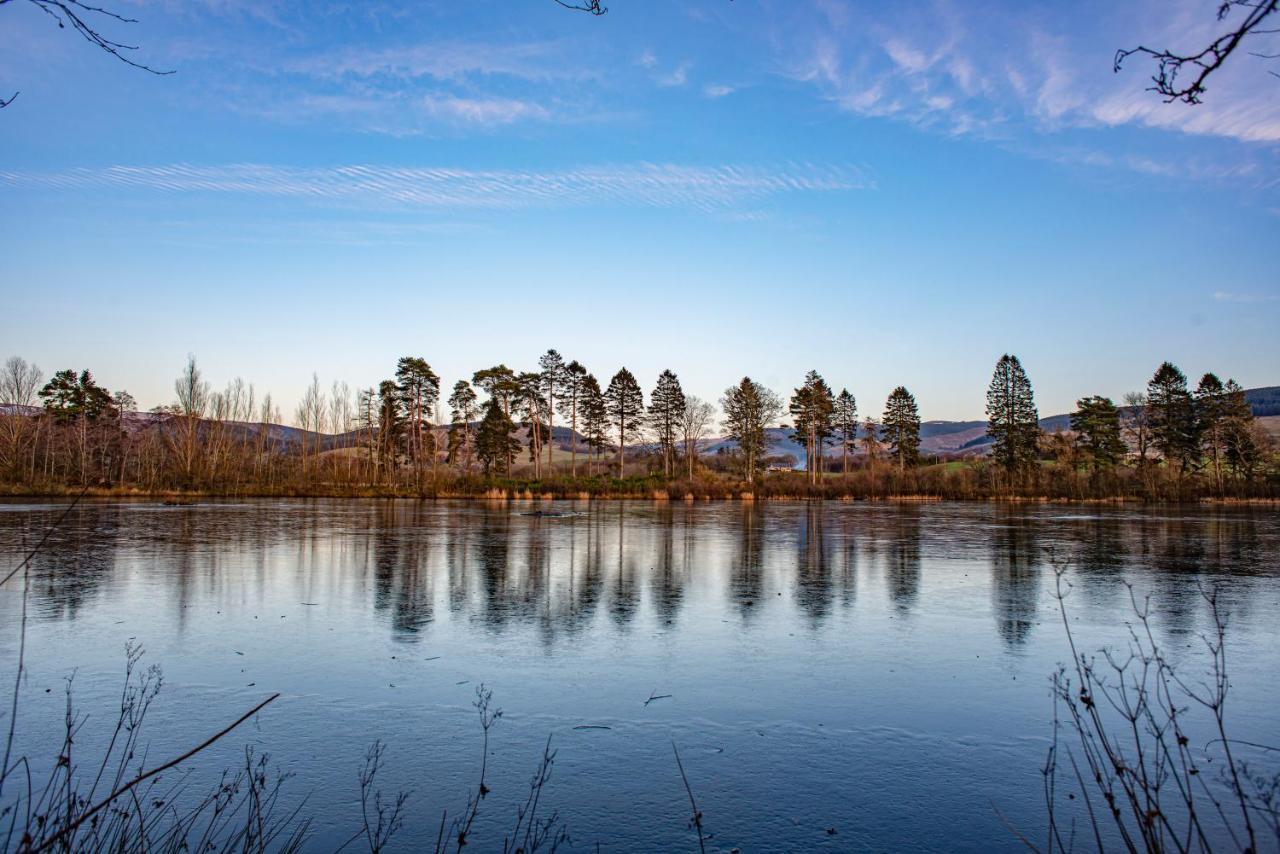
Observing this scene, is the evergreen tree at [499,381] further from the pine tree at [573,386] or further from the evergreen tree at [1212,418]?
the evergreen tree at [1212,418]

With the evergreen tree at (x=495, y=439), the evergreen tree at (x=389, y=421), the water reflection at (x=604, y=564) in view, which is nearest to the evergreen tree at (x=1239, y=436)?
the water reflection at (x=604, y=564)

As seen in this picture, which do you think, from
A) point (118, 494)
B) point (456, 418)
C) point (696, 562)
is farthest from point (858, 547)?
point (456, 418)

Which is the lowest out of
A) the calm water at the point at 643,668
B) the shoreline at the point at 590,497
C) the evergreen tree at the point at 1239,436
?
the shoreline at the point at 590,497

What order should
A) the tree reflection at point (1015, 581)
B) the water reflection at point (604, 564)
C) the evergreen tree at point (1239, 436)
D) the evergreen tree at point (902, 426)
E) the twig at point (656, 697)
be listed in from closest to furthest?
the twig at point (656, 697) → the tree reflection at point (1015, 581) → the water reflection at point (604, 564) → the evergreen tree at point (1239, 436) → the evergreen tree at point (902, 426)

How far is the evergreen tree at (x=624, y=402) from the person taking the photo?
67625 millimetres

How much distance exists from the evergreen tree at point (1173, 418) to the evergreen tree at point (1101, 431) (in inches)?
137

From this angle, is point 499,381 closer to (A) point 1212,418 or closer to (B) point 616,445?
(B) point 616,445

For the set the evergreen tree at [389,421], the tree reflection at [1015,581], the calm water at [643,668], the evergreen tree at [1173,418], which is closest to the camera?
the calm water at [643,668]

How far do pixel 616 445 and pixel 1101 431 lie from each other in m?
42.4

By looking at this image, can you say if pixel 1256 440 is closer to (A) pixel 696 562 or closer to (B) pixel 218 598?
(A) pixel 696 562

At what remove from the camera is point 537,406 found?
64.8m

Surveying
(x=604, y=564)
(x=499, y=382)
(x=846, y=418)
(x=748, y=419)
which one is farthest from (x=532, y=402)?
Answer: (x=604, y=564)

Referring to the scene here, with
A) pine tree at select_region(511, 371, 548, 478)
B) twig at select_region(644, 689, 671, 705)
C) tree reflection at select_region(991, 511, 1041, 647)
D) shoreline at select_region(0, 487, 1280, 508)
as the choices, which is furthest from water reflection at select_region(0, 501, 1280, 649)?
pine tree at select_region(511, 371, 548, 478)

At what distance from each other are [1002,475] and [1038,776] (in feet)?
215
